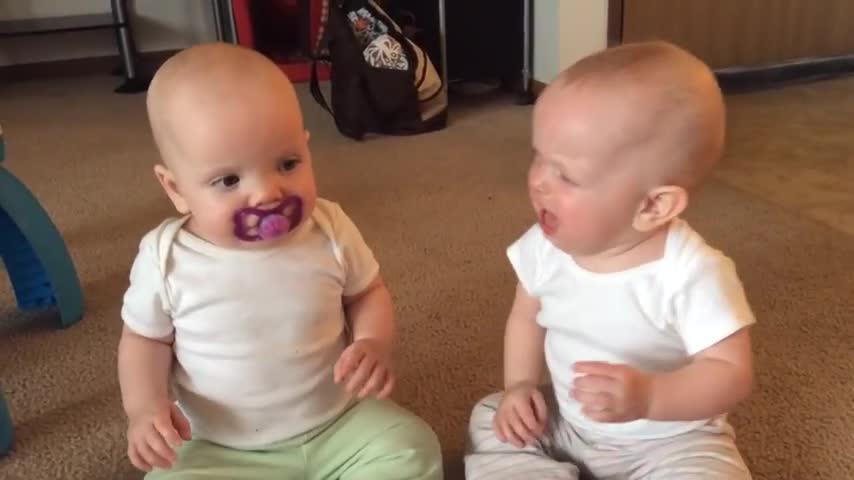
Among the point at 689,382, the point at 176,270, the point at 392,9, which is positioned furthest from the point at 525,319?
the point at 392,9

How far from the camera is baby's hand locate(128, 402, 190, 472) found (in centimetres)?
65

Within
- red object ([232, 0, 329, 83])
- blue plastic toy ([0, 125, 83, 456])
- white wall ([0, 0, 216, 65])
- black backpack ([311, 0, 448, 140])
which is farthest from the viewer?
white wall ([0, 0, 216, 65])

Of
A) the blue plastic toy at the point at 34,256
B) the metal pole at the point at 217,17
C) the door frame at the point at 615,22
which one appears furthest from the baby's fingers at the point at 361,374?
the metal pole at the point at 217,17

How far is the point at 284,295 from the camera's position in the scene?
0.69 m

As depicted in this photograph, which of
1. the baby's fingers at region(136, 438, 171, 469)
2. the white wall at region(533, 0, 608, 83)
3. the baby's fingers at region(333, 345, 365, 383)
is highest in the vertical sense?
the baby's fingers at region(333, 345, 365, 383)

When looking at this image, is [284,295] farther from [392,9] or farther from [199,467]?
[392,9]

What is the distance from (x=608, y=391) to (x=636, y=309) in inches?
3.5

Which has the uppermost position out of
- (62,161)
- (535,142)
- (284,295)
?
(535,142)

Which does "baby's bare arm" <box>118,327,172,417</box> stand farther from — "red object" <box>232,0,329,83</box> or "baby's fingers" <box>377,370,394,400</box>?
"red object" <box>232,0,329,83</box>

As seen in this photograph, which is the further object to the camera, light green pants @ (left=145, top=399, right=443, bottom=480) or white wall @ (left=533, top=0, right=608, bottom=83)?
white wall @ (left=533, top=0, right=608, bottom=83)

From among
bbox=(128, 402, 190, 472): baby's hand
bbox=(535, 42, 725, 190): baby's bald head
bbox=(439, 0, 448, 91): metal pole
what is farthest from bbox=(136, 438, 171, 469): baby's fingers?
bbox=(439, 0, 448, 91): metal pole

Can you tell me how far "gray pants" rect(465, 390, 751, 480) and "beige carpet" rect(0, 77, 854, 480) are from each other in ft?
0.24

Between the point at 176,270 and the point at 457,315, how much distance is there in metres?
0.44

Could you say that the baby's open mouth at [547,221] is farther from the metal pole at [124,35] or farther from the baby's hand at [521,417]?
the metal pole at [124,35]
